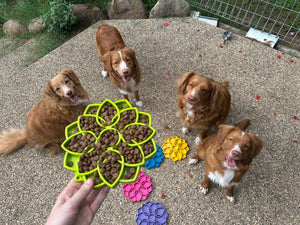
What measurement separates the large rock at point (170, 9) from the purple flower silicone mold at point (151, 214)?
517 cm

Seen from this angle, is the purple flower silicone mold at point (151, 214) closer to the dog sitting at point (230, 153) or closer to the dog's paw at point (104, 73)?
the dog sitting at point (230, 153)

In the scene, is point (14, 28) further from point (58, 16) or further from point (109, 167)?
point (109, 167)

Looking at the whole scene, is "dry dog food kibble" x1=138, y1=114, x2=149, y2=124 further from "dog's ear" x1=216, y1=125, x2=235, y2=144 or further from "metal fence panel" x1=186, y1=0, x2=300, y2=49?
"metal fence panel" x1=186, y1=0, x2=300, y2=49

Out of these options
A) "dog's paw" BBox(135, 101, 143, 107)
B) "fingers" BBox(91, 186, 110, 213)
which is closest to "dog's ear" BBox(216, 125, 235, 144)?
"fingers" BBox(91, 186, 110, 213)

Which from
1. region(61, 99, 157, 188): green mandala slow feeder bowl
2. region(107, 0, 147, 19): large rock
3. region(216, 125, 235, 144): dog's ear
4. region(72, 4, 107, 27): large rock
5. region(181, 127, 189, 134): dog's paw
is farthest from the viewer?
region(72, 4, 107, 27): large rock

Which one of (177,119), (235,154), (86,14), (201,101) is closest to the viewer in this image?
(235,154)

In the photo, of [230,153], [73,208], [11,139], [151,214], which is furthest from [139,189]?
[11,139]

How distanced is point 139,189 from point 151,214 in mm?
418

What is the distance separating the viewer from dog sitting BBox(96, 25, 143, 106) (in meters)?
3.09

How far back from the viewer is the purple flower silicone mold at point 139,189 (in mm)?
3012

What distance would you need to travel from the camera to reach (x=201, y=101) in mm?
2705

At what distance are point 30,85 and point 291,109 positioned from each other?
610 cm

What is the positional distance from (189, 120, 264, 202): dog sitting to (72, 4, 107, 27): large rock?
547cm

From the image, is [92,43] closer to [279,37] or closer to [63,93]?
[63,93]
